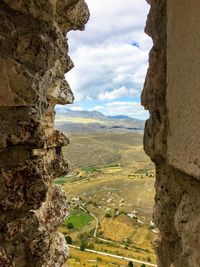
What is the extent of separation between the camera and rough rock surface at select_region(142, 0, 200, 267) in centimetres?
311

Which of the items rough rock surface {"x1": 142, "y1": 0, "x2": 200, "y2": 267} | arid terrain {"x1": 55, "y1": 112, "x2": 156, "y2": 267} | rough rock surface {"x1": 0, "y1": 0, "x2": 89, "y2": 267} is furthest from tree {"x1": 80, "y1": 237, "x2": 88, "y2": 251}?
rough rock surface {"x1": 142, "y1": 0, "x2": 200, "y2": 267}

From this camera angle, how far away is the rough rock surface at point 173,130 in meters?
3.11

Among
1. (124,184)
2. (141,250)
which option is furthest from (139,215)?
(124,184)

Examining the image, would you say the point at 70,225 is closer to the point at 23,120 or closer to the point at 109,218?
the point at 109,218

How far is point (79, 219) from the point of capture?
7856 cm

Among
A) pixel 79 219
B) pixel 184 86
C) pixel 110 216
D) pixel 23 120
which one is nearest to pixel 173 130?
pixel 184 86

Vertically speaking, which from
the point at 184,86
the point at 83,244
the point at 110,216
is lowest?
the point at 110,216

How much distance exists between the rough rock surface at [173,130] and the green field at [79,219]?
7045 cm

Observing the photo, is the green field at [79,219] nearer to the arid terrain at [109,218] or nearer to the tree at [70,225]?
the arid terrain at [109,218]

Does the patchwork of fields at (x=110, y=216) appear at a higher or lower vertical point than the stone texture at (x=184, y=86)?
lower

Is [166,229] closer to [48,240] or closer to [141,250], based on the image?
[48,240]

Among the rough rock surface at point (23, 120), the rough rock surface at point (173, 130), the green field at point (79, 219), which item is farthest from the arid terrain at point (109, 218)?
the rough rock surface at point (173, 130)

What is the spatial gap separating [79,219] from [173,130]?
→ 76.7 m

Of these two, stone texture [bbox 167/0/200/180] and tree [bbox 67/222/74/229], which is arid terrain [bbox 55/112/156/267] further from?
stone texture [bbox 167/0/200/180]
